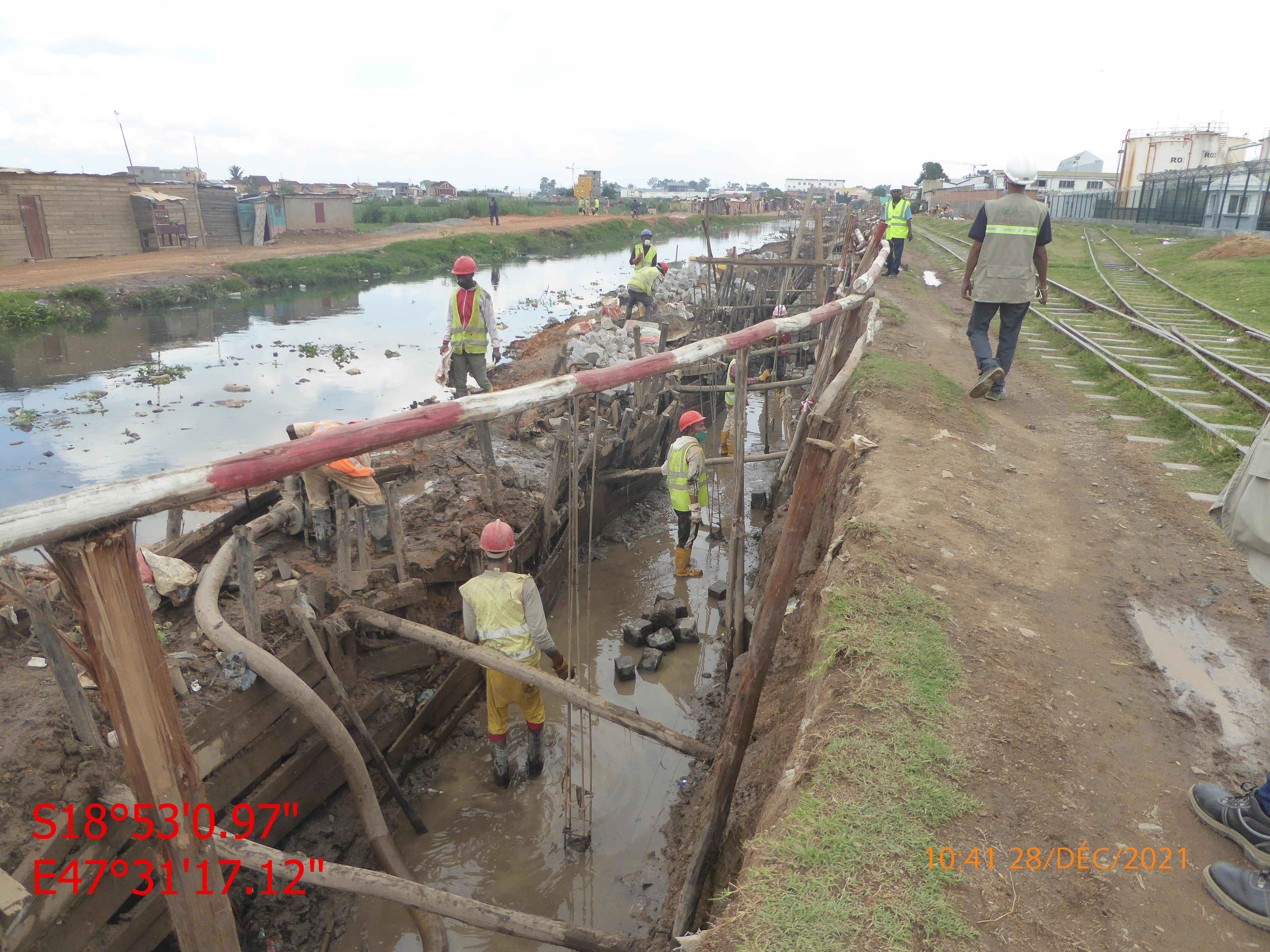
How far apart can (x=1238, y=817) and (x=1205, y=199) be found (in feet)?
114

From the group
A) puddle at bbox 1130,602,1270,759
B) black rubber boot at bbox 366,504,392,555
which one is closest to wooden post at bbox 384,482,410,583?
black rubber boot at bbox 366,504,392,555

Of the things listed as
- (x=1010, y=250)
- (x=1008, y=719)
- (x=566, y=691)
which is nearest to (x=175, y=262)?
(x=1010, y=250)

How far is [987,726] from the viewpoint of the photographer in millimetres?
2838

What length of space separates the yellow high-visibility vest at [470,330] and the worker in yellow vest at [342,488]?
81.5 inches

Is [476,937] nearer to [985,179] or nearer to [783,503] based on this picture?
[783,503]

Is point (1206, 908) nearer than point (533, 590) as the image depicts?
Yes

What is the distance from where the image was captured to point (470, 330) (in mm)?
7777

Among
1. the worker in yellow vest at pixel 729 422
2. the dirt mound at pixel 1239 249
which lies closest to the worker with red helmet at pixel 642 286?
→ the worker in yellow vest at pixel 729 422

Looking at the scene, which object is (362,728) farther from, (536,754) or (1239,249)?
(1239,249)

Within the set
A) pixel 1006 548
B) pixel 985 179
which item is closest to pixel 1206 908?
pixel 1006 548

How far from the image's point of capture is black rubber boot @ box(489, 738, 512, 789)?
17.4ft

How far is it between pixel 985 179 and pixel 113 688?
73.1 metres

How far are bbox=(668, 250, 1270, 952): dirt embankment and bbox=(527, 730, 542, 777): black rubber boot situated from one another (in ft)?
4.54

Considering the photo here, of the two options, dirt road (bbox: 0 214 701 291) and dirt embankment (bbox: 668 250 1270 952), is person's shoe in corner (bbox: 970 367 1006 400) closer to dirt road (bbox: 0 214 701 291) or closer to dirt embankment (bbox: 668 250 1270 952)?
dirt embankment (bbox: 668 250 1270 952)
